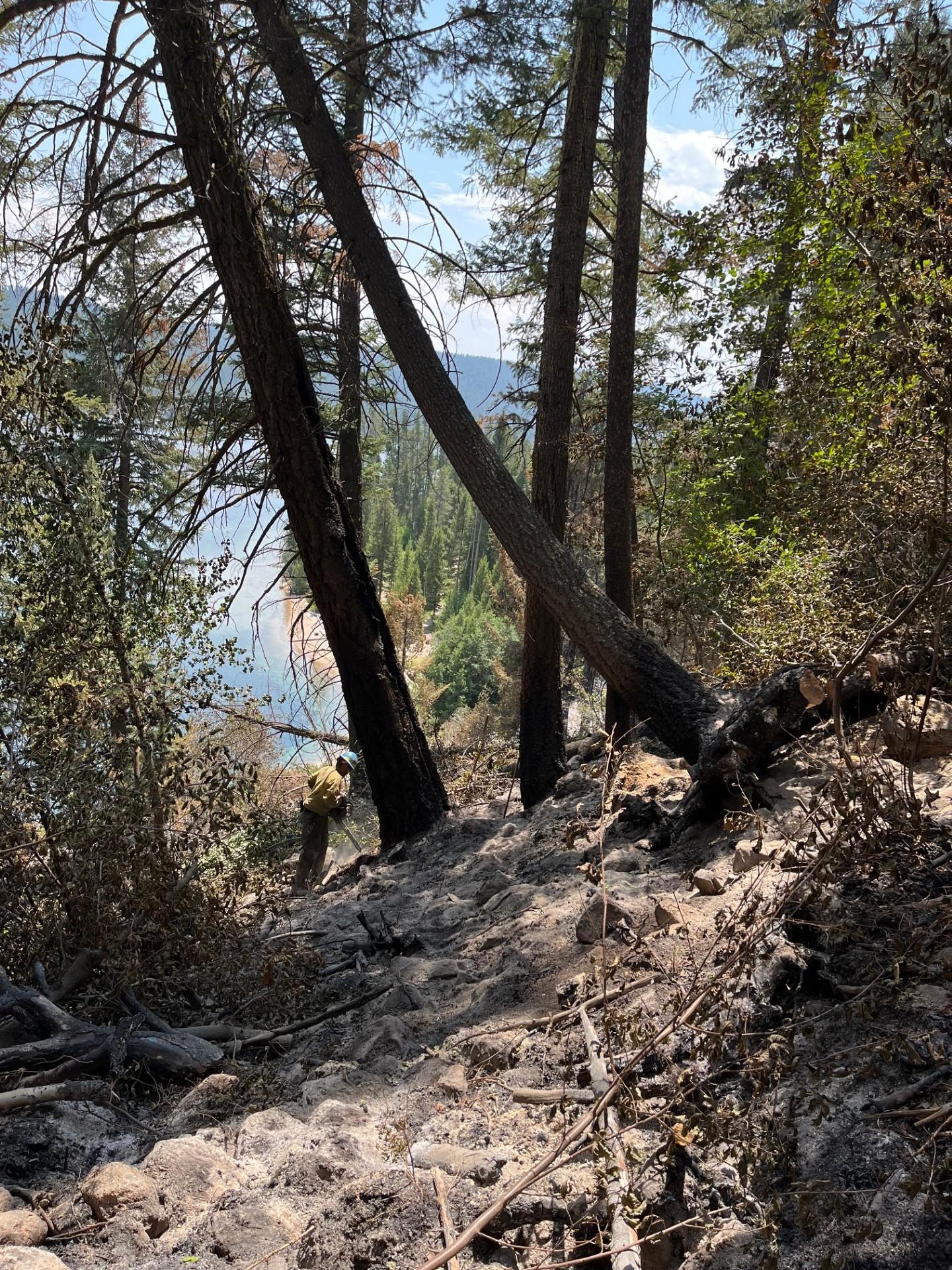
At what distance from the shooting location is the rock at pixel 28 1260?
2.21 m

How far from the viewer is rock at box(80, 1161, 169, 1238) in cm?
266

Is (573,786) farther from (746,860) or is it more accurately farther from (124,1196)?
(124,1196)

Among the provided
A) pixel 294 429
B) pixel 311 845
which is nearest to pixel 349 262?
pixel 294 429

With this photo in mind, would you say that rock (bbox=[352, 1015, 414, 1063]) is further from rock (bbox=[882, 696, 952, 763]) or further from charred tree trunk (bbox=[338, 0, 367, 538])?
charred tree trunk (bbox=[338, 0, 367, 538])

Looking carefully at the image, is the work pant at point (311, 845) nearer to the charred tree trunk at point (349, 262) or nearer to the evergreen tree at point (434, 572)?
the charred tree trunk at point (349, 262)

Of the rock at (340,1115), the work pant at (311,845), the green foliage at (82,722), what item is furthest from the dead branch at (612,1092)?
the work pant at (311,845)

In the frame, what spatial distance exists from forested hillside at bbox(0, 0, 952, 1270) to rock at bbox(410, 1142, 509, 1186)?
0.05 ft

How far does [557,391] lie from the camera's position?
8.36m

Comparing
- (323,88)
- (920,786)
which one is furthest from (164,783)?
(323,88)

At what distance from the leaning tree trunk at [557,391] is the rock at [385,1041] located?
4367 millimetres

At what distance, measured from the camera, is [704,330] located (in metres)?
12.4

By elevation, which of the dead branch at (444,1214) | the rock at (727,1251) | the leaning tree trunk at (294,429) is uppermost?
the leaning tree trunk at (294,429)

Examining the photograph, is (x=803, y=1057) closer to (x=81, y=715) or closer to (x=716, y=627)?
(x=81, y=715)

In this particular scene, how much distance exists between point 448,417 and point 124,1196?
16.7 ft
